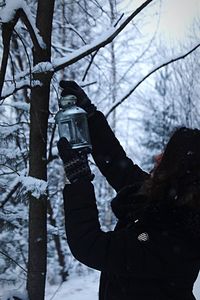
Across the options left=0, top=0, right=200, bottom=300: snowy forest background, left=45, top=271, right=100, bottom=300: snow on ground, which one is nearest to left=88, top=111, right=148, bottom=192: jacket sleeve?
left=0, top=0, right=200, bottom=300: snowy forest background

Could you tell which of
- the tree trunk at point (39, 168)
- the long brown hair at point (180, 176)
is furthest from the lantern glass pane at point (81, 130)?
the tree trunk at point (39, 168)

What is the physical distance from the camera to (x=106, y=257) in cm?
162

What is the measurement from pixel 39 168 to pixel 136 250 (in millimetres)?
1051

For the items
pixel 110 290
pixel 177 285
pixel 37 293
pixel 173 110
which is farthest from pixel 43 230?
pixel 173 110

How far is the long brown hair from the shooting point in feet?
5.43

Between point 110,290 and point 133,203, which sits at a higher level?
point 133,203

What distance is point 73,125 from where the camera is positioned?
6.15 feet

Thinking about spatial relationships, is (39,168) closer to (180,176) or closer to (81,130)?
(81,130)

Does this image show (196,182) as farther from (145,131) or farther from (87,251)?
(145,131)

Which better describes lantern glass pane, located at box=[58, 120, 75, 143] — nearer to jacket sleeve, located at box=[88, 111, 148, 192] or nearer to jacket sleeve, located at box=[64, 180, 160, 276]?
jacket sleeve, located at box=[64, 180, 160, 276]

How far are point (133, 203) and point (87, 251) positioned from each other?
1.05 ft

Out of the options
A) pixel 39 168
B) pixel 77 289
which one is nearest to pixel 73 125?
pixel 39 168

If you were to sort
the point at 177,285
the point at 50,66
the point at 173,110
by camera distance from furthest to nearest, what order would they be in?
the point at 173,110, the point at 50,66, the point at 177,285

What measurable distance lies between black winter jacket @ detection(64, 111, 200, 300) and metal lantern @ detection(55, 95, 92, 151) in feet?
0.71
